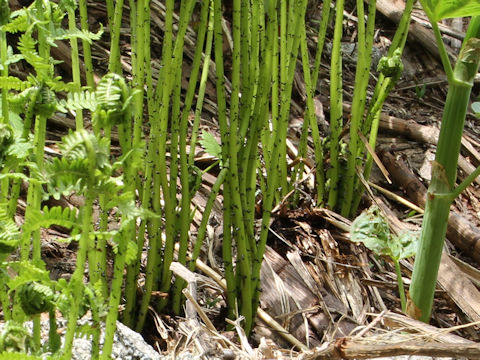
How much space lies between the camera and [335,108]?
170 cm

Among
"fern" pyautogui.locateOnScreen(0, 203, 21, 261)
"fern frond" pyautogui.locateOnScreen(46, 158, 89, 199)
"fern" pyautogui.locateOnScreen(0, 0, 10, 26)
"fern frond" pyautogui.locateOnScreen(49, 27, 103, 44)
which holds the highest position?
"fern" pyautogui.locateOnScreen(0, 0, 10, 26)

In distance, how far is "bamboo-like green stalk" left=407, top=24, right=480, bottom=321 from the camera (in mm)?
1202

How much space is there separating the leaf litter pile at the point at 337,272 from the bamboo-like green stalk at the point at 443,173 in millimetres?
70

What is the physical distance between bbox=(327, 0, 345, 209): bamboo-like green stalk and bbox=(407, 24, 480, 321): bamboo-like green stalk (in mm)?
468

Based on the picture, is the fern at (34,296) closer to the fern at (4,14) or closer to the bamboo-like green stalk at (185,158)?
the fern at (4,14)

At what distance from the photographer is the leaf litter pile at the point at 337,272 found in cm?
117

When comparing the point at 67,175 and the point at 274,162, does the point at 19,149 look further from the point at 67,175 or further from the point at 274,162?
the point at 274,162

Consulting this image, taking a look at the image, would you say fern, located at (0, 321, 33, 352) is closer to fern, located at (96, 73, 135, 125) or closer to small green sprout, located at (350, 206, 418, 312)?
fern, located at (96, 73, 135, 125)

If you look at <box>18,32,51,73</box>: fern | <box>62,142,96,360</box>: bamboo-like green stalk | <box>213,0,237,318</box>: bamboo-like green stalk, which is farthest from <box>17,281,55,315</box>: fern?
<box>213,0,237,318</box>: bamboo-like green stalk

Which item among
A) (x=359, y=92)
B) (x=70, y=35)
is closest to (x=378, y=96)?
(x=359, y=92)

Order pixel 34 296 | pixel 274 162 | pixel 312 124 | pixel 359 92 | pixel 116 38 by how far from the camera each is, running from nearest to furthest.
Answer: pixel 34 296, pixel 116 38, pixel 274 162, pixel 359 92, pixel 312 124

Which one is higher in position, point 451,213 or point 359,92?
point 359,92

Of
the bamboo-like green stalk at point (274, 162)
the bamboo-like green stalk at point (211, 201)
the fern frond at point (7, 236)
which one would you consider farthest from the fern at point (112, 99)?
the bamboo-like green stalk at point (274, 162)

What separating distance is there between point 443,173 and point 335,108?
1.70 ft
